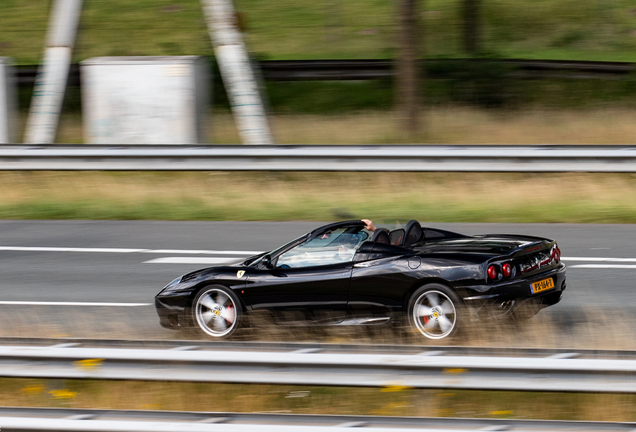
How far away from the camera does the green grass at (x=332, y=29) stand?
33.7 metres

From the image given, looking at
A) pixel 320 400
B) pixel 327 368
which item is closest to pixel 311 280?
pixel 320 400

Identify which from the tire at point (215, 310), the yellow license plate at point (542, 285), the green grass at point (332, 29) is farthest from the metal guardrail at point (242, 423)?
the green grass at point (332, 29)

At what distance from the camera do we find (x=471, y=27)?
31.0 meters

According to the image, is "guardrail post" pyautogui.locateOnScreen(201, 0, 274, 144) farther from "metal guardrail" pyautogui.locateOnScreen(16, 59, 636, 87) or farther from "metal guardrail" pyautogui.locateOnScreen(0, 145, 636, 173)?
"metal guardrail" pyautogui.locateOnScreen(16, 59, 636, 87)

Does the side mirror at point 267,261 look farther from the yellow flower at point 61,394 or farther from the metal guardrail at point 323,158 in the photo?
the metal guardrail at point 323,158

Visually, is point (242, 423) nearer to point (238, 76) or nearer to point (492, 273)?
point (492, 273)

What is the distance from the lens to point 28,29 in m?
36.9

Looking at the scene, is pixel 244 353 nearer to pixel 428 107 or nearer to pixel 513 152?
pixel 513 152

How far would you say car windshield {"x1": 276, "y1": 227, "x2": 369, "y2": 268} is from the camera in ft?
24.0

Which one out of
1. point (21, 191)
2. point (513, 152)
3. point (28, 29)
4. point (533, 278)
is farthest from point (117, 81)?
point (28, 29)

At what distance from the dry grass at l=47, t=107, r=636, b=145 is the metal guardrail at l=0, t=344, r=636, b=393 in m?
13.7

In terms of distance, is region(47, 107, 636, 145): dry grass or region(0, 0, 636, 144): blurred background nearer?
region(47, 107, 636, 145): dry grass

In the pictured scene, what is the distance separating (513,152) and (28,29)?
2972cm

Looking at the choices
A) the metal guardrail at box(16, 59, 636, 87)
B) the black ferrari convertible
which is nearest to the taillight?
the black ferrari convertible
